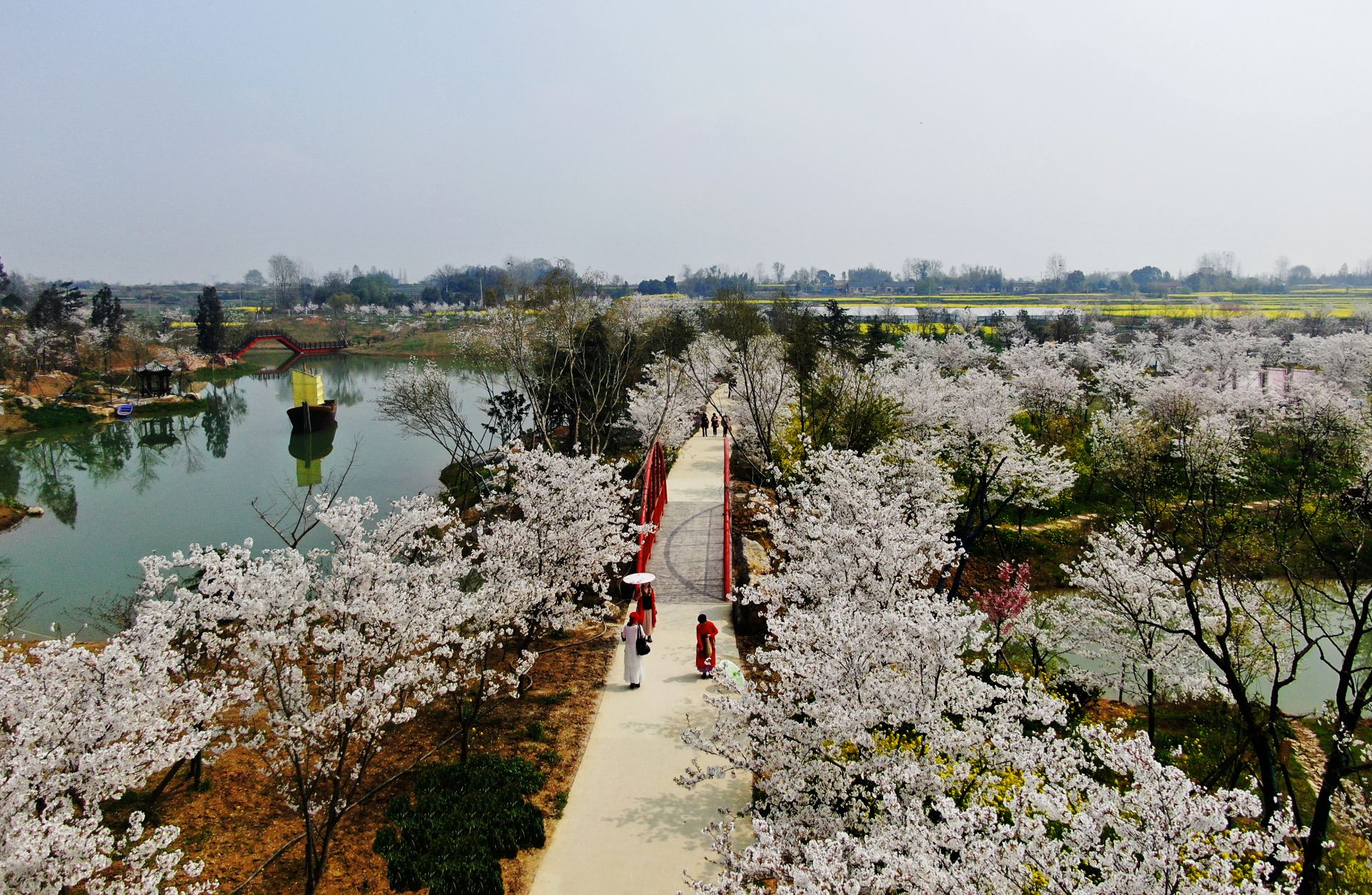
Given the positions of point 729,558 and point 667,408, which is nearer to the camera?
point 729,558

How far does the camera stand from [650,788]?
9203 millimetres

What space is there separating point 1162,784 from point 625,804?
5.81 m

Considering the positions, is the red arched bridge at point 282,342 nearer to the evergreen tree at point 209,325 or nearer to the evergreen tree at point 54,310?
the evergreen tree at point 209,325

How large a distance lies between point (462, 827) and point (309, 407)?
38542mm

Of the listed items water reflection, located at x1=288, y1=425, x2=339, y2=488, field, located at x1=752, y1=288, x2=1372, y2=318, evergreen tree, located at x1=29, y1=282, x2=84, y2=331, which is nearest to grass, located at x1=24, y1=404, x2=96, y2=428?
water reflection, located at x1=288, y1=425, x2=339, y2=488

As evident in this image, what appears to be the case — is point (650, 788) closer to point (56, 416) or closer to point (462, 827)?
point (462, 827)

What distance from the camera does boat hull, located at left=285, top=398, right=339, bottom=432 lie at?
4209 centimetres

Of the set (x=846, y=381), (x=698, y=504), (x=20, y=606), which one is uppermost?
(x=846, y=381)

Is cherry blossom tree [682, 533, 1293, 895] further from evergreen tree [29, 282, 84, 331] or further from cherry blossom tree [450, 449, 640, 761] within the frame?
evergreen tree [29, 282, 84, 331]

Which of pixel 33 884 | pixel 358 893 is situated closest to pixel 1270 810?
pixel 358 893

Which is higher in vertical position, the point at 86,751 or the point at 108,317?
the point at 108,317

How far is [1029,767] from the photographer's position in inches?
259

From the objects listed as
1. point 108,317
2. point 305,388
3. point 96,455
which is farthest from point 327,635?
point 108,317

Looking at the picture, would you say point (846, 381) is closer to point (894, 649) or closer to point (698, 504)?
point (698, 504)
